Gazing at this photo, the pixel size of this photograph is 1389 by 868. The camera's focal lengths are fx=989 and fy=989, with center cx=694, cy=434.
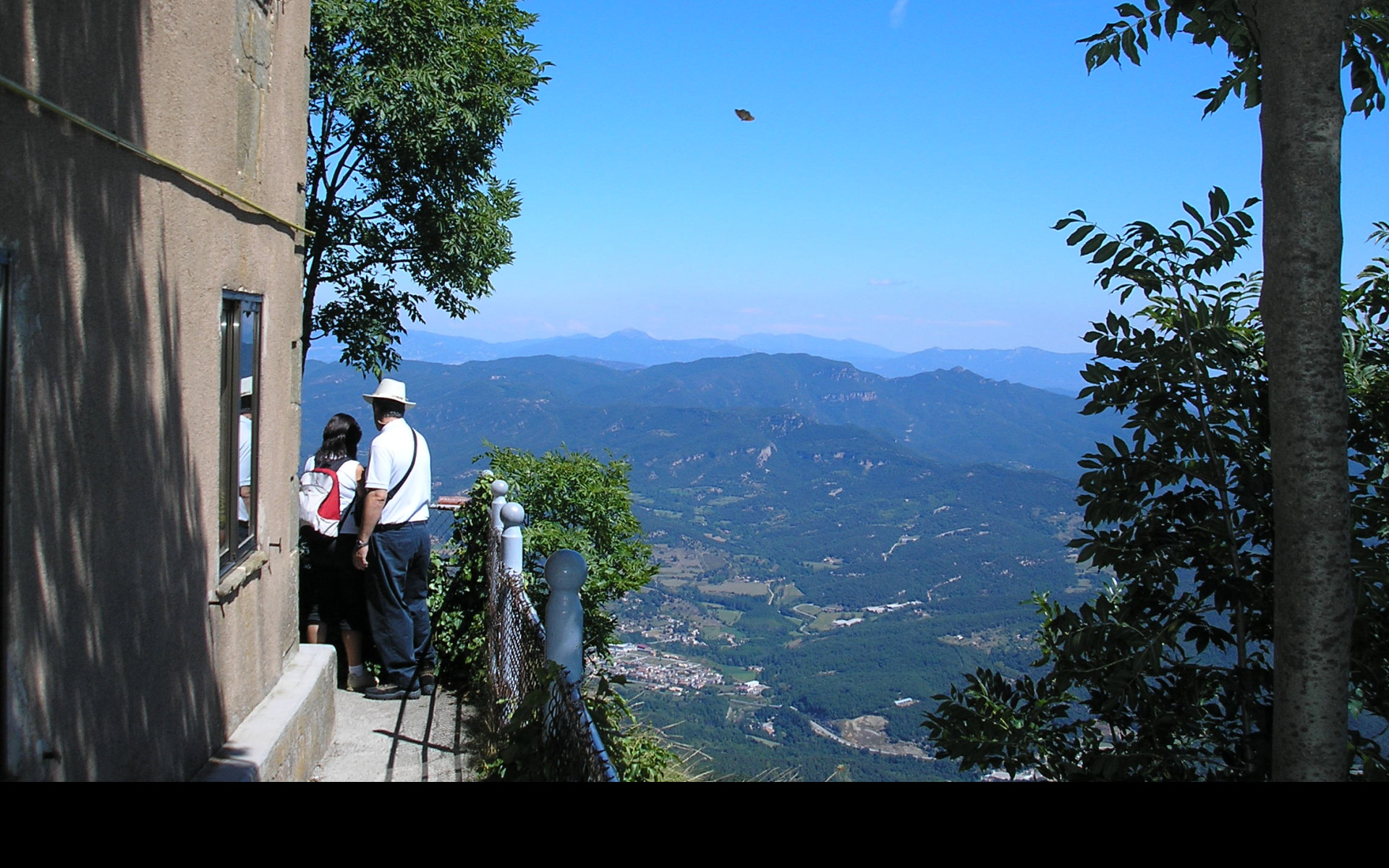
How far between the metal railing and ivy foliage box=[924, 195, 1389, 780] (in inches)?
54.8

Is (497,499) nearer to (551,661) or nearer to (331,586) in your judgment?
(331,586)

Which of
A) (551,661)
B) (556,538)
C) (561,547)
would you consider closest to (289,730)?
(551,661)

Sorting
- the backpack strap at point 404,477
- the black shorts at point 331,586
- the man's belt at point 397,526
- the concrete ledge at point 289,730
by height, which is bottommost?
the concrete ledge at point 289,730

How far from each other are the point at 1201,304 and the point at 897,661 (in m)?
74.9

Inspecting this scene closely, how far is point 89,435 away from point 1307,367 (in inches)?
123

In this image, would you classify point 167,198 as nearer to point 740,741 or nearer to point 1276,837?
point 1276,837

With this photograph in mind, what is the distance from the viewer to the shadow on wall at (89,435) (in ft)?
7.83

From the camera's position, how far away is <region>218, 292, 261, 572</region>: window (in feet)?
14.0

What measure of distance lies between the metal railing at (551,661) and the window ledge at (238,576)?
3.93 ft

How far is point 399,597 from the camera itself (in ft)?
20.0

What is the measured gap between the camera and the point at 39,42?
8.05 feet

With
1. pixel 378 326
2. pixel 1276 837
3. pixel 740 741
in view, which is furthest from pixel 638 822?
pixel 740 741

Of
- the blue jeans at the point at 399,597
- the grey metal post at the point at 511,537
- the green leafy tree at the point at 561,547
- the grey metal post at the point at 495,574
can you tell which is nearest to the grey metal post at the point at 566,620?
the grey metal post at the point at 511,537

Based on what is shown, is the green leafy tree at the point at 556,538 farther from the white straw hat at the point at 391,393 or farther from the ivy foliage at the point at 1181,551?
the ivy foliage at the point at 1181,551
